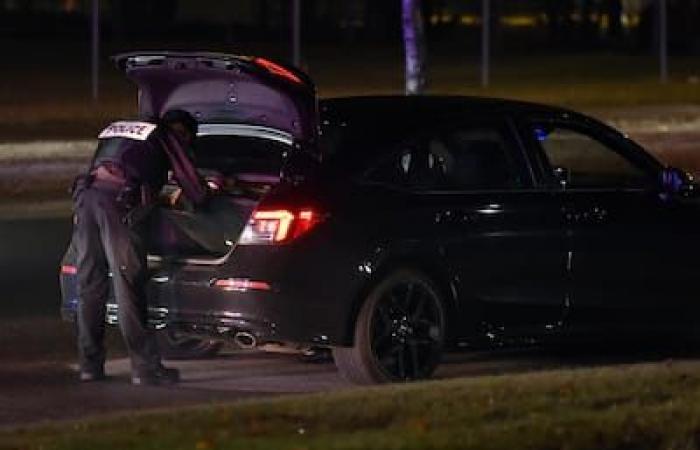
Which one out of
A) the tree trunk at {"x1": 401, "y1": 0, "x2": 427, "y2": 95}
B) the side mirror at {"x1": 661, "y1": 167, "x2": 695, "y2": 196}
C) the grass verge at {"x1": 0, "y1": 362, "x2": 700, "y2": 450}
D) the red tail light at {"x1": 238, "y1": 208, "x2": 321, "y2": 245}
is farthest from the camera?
the tree trunk at {"x1": 401, "y1": 0, "x2": 427, "y2": 95}

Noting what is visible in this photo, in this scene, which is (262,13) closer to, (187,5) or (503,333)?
(187,5)

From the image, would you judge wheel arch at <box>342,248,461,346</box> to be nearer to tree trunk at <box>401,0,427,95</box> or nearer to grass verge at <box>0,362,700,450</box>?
grass verge at <box>0,362,700,450</box>

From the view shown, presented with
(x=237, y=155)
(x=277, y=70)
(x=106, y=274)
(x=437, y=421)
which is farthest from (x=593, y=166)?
(x=437, y=421)

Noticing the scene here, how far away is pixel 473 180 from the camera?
1019cm

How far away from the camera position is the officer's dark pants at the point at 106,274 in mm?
9961

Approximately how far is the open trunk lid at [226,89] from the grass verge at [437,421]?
5.70 feet

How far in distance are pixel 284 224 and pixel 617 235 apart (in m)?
2.06

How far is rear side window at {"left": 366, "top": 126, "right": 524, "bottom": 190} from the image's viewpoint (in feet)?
32.6

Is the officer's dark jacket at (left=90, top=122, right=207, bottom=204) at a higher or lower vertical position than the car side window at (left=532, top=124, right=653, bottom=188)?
higher

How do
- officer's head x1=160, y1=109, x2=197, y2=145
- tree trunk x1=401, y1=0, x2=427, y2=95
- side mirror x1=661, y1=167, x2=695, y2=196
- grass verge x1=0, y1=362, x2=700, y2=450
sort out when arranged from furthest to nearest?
tree trunk x1=401, y1=0, x2=427, y2=95 → side mirror x1=661, y1=167, x2=695, y2=196 → officer's head x1=160, y1=109, x2=197, y2=145 → grass verge x1=0, y1=362, x2=700, y2=450

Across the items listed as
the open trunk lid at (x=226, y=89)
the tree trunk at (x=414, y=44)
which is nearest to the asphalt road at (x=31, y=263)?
the open trunk lid at (x=226, y=89)

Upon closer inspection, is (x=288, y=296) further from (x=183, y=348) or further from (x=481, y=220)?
(x=183, y=348)

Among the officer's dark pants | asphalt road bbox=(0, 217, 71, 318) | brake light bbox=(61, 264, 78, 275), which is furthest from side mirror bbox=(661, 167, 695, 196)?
asphalt road bbox=(0, 217, 71, 318)

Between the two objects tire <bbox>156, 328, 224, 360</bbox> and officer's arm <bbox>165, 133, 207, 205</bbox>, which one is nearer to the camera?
officer's arm <bbox>165, 133, 207, 205</bbox>
